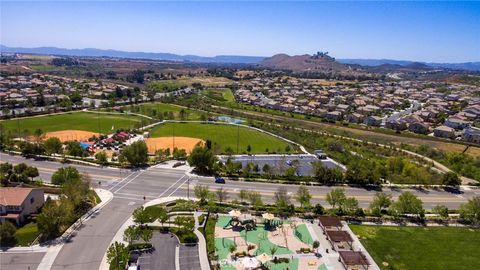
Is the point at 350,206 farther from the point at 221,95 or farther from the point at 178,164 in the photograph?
the point at 221,95

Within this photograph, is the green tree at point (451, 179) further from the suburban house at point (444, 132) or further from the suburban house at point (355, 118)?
the suburban house at point (355, 118)

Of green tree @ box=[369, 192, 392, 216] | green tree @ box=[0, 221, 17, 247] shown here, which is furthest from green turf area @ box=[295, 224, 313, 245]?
green tree @ box=[0, 221, 17, 247]

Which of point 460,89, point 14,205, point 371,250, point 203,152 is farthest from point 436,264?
point 460,89

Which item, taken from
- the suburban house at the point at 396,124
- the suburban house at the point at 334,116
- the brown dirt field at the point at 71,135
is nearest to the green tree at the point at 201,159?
the brown dirt field at the point at 71,135

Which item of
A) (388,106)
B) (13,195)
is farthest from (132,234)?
(388,106)

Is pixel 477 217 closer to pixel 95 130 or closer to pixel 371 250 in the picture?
pixel 371 250

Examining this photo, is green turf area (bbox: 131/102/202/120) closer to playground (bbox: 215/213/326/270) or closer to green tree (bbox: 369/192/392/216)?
playground (bbox: 215/213/326/270)
